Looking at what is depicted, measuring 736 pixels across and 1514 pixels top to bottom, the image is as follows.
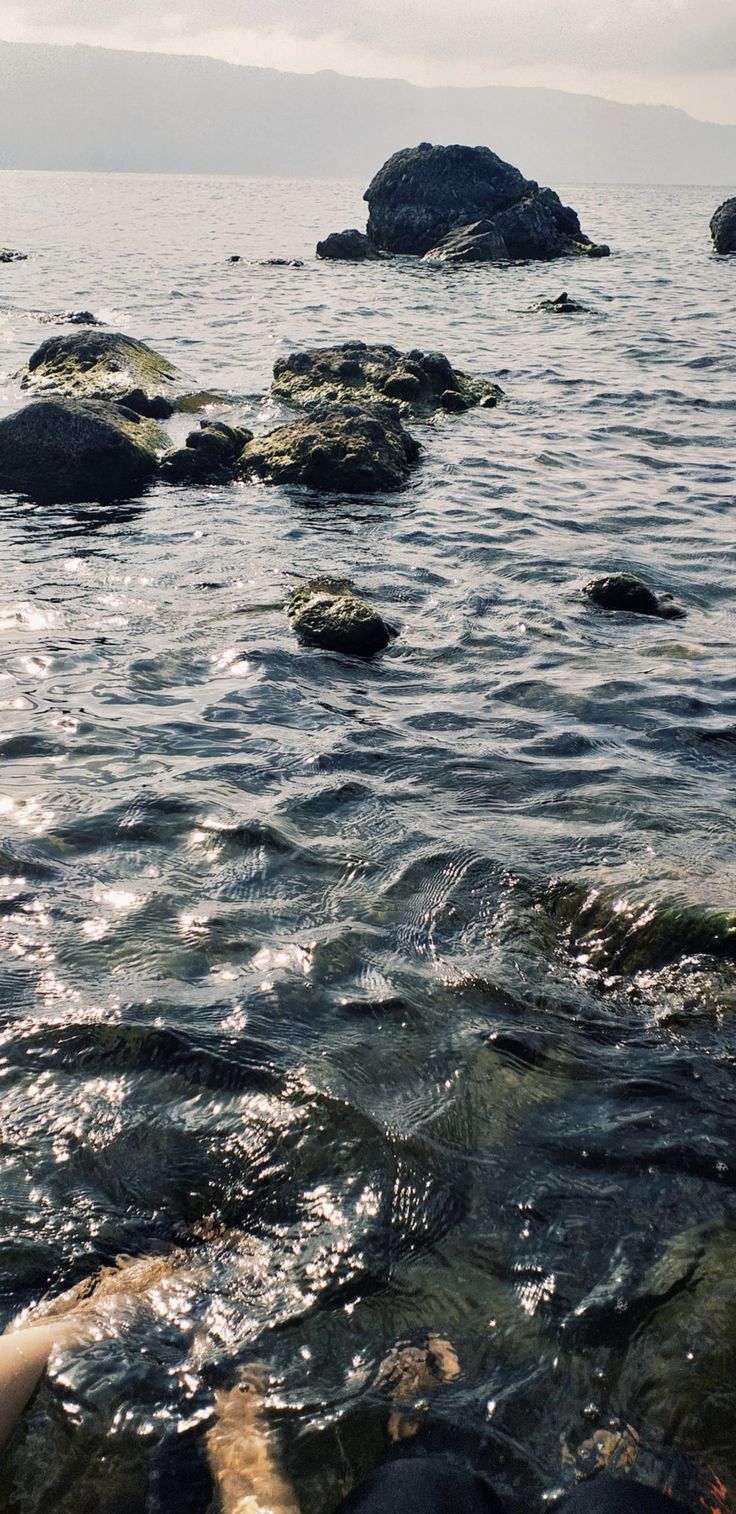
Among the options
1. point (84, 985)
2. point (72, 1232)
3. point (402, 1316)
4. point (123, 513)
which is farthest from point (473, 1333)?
point (123, 513)

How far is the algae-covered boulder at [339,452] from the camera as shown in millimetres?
14594

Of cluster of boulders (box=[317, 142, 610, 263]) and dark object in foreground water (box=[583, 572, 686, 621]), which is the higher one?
cluster of boulders (box=[317, 142, 610, 263])

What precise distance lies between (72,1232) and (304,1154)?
0.91 meters

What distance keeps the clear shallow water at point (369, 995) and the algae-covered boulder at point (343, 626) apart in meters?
0.31

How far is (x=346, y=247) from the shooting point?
170 feet

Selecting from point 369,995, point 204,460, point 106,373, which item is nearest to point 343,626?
point 369,995

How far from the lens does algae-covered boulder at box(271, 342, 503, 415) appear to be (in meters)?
18.7

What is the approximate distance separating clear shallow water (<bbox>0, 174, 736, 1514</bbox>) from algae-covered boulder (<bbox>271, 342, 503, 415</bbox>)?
25.3ft

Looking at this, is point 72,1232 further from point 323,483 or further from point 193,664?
point 323,483

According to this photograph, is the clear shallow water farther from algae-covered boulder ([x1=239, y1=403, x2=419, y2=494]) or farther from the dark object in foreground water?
algae-covered boulder ([x1=239, y1=403, x2=419, y2=494])

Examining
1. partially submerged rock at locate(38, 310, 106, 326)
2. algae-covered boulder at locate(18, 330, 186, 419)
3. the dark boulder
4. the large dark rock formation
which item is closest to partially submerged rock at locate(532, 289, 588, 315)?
partially submerged rock at locate(38, 310, 106, 326)

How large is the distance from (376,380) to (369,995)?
16.6 m

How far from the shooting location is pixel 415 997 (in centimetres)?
486

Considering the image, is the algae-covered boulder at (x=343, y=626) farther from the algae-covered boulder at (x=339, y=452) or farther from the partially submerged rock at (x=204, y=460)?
the partially submerged rock at (x=204, y=460)
